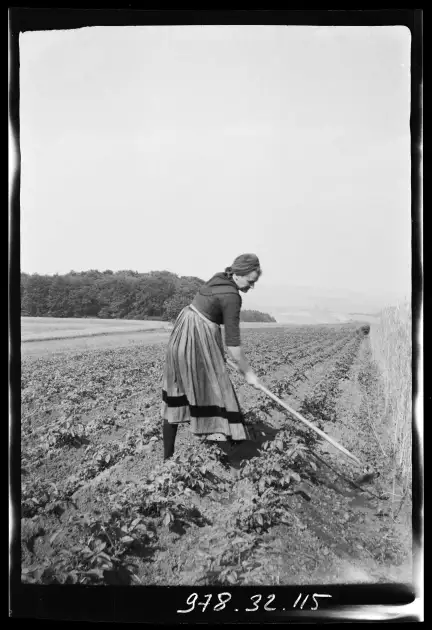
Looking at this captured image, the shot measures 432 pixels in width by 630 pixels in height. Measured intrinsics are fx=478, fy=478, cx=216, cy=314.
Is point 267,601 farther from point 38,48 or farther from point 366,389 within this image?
→ point 38,48

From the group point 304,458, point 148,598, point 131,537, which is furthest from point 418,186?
point 148,598

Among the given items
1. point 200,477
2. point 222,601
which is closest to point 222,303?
point 200,477

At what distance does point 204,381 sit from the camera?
126 inches

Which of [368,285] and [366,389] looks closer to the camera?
[368,285]

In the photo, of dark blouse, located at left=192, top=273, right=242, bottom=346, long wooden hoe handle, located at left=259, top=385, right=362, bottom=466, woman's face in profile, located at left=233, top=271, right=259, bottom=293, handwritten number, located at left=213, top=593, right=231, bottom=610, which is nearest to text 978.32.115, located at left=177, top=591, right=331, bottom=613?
handwritten number, located at left=213, top=593, right=231, bottom=610

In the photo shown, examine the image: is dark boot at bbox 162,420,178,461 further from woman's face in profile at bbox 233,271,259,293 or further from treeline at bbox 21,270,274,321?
woman's face in profile at bbox 233,271,259,293

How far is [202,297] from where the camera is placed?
3191 mm

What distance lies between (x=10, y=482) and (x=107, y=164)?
229cm

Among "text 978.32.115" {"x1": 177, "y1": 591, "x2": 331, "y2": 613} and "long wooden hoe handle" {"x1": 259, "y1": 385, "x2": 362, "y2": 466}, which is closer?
"text 978.32.115" {"x1": 177, "y1": 591, "x2": 331, "y2": 613}

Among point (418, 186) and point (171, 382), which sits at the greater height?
point (418, 186)

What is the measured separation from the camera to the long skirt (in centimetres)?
320

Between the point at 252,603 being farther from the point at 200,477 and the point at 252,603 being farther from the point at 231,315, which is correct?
the point at 231,315

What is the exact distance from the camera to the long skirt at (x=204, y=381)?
10.5 feet

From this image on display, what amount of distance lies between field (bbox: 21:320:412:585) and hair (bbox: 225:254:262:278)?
0.39 meters
